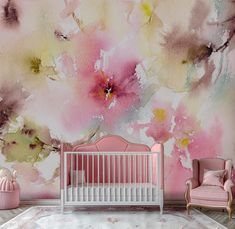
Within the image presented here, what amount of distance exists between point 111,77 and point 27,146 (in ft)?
4.35

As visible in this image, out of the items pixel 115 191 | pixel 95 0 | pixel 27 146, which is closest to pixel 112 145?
pixel 115 191

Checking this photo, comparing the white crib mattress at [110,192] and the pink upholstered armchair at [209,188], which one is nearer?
the pink upholstered armchair at [209,188]

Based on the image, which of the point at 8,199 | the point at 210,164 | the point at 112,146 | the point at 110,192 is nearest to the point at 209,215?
the point at 210,164

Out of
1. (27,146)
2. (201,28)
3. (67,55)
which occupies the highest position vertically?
(201,28)

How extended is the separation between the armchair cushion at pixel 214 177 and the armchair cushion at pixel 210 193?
0.10 metres

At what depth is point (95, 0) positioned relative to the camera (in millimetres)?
5438

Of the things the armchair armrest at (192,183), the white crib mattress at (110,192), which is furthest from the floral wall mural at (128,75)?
the white crib mattress at (110,192)

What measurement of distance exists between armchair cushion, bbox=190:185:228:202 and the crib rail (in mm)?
394


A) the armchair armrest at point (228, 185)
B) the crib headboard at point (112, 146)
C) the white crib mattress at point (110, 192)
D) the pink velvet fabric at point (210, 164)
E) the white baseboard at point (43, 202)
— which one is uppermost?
the crib headboard at point (112, 146)

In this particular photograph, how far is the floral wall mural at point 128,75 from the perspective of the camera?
214 inches

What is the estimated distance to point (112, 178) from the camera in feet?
17.4

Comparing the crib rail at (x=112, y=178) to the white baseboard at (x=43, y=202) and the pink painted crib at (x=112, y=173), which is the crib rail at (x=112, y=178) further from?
the white baseboard at (x=43, y=202)

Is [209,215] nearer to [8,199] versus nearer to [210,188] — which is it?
[210,188]

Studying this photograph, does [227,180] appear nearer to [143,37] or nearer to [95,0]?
[143,37]
